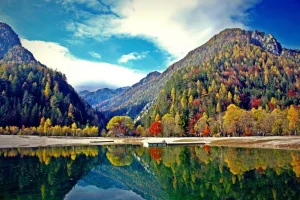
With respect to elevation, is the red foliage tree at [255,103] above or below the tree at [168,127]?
above

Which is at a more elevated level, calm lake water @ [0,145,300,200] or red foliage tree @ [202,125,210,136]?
red foliage tree @ [202,125,210,136]

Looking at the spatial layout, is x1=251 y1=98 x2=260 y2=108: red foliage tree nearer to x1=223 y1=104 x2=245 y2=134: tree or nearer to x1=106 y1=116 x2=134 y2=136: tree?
x1=223 y1=104 x2=245 y2=134: tree

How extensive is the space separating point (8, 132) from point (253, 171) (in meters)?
164

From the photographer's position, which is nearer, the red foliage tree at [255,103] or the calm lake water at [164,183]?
the calm lake water at [164,183]

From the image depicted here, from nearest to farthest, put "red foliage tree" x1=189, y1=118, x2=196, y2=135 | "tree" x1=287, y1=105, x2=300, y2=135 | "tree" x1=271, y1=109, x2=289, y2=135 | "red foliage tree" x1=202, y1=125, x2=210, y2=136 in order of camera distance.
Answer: "tree" x1=287, y1=105, x2=300, y2=135, "tree" x1=271, y1=109, x2=289, y2=135, "red foliage tree" x1=202, y1=125, x2=210, y2=136, "red foliage tree" x1=189, y1=118, x2=196, y2=135

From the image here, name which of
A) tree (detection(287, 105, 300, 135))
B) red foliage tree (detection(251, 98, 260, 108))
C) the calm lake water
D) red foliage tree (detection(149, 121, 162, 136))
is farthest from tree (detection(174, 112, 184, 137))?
the calm lake water

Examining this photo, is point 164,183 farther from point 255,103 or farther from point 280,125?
point 255,103

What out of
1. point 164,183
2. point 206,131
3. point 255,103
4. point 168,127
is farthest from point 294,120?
→ point 164,183

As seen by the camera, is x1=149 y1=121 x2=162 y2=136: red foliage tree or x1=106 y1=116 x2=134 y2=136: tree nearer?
x1=149 y1=121 x2=162 y2=136: red foliage tree

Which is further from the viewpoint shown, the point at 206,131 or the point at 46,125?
the point at 46,125

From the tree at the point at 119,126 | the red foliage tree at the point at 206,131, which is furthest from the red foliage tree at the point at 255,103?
the tree at the point at 119,126

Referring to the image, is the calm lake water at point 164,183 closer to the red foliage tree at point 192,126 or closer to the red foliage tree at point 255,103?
the red foliage tree at point 192,126

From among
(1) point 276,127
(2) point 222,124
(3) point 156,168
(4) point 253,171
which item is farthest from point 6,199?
(2) point 222,124

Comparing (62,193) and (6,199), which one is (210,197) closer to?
(62,193)
